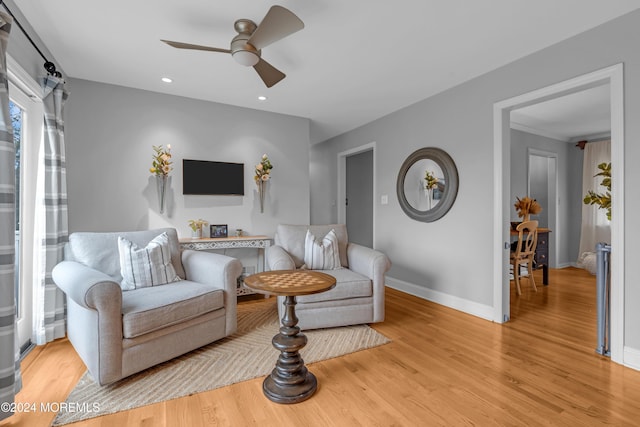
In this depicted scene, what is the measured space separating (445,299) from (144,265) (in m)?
3.04

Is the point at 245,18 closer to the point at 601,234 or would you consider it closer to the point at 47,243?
the point at 47,243

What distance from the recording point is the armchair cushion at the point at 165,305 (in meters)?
1.89

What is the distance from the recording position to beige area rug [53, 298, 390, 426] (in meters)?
1.73

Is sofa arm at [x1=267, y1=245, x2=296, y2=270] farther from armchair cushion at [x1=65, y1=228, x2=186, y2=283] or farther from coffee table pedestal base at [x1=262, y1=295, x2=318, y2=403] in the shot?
armchair cushion at [x1=65, y1=228, x2=186, y2=283]

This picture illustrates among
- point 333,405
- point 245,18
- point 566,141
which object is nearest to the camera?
point 333,405

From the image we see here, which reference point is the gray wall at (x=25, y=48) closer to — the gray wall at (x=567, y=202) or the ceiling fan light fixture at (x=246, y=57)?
the ceiling fan light fixture at (x=246, y=57)

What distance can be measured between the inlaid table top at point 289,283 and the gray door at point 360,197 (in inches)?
152

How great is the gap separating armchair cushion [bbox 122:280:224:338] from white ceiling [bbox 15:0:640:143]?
1.95 m

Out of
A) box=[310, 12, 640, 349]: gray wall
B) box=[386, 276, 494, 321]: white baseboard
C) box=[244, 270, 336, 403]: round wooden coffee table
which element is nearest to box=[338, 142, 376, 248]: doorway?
box=[310, 12, 640, 349]: gray wall

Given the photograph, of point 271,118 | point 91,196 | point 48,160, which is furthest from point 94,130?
point 271,118

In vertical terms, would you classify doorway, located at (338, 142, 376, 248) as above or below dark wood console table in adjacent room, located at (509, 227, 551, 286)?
above

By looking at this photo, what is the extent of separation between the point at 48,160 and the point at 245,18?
1.94 m

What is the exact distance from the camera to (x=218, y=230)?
3.72 metres

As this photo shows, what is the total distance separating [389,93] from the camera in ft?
11.6
